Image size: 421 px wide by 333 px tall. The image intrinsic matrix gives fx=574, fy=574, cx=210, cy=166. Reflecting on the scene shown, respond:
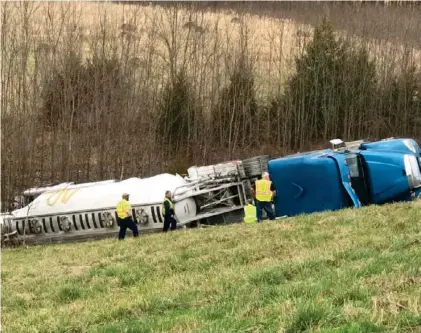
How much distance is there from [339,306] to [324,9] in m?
32.9

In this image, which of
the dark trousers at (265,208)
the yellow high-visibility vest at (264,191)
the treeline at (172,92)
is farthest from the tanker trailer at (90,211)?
the treeline at (172,92)

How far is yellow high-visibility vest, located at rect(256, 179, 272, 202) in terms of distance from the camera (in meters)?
15.8

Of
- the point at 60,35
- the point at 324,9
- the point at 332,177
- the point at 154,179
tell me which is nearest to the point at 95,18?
the point at 60,35

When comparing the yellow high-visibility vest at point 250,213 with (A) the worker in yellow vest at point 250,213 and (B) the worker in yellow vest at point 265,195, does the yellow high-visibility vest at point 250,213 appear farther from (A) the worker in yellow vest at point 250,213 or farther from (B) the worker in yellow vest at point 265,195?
(B) the worker in yellow vest at point 265,195

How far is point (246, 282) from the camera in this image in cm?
690

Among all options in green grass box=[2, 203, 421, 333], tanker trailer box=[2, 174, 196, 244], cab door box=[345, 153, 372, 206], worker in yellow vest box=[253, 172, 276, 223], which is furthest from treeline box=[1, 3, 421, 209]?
green grass box=[2, 203, 421, 333]

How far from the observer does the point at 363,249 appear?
7898 millimetres

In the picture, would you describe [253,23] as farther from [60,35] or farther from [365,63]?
[60,35]

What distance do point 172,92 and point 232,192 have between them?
12.9 meters

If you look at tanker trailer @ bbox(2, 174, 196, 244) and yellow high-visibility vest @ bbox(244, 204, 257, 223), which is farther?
tanker trailer @ bbox(2, 174, 196, 244)

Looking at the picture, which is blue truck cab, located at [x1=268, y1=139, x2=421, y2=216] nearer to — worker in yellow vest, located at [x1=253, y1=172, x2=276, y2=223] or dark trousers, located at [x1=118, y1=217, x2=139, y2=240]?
worker in yellow vest, located at [x1=253, y1=172, x2=276, y2=223]

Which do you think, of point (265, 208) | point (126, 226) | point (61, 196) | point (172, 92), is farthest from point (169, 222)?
point (172, 92)

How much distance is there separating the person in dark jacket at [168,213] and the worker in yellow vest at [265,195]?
2.81 m

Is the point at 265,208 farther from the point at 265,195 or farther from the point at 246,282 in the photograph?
the point at 246,282
